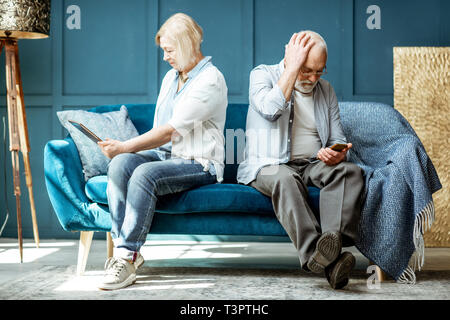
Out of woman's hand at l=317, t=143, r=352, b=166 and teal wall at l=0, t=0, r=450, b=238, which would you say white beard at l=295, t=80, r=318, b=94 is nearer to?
woman's hand at l=317, t=143, r=352, b=166

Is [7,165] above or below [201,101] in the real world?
below

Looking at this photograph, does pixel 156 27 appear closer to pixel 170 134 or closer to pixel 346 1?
pixel 346 1

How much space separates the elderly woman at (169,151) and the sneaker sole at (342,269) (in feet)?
2.25

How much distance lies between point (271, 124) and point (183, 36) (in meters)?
0.56

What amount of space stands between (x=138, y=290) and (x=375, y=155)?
130cm

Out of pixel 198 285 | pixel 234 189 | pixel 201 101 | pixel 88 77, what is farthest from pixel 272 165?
pixel 88 77

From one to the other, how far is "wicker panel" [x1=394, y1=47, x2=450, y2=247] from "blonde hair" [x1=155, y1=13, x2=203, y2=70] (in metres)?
1.86

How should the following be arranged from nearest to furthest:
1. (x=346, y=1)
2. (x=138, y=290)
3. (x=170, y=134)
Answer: (x=138, y=290) < (x=170, y=134) < (x=346, y=1)

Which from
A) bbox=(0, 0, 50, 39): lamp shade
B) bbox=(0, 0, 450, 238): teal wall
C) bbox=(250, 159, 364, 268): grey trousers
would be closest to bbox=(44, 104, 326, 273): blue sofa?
bbox=(250, 159, 364, 268): grey trousers

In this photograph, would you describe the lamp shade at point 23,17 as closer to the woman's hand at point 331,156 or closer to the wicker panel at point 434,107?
the woman's hand at point 331,156

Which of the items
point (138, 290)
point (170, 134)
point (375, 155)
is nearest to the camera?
point (138, 290)

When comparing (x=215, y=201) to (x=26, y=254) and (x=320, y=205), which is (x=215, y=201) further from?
(x=26, y=254)

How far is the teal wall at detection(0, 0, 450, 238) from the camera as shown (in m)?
3.89

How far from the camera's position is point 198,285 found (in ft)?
7.36
